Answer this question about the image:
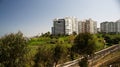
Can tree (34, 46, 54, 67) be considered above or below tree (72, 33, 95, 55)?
below

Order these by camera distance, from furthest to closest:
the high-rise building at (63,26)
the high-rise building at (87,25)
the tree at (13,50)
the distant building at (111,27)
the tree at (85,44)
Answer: the distant building at (111,27) → the high-rise building at (87,25) → the high-rise building at (63,26) → the tree at (85,44) → the tree at (13,50)

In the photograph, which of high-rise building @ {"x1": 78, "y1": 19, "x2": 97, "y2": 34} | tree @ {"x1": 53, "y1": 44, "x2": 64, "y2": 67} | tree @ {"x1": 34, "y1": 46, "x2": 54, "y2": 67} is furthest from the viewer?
high-rise building @ {"x1": 78, "y1": 19, "x2": 97, "y2": 34}

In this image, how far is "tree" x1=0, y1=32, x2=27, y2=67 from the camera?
41.5 feet

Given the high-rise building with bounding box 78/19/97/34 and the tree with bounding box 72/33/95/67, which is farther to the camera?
the high-rise building with bounding box 78/19/97/34

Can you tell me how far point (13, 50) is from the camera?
12.9 m

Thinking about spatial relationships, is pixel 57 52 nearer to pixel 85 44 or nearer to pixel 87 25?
pixel 85 44

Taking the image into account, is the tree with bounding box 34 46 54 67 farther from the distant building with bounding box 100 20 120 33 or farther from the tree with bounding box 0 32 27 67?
the distant building with bounding box 100 20 120 33

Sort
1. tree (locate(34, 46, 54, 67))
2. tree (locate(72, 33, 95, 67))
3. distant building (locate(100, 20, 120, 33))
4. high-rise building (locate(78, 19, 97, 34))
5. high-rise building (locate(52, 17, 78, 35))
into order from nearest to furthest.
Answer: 1. tree (locate(34, 46, 54, 67))
2. tree (locate(72, 33, 95, 67))
3. high-rise building (locate(52, 17, 78, 35))
4. high-rise building (locate(78, 19, 97, 34))
5. distant building (locate(100, 20, 120, 33))

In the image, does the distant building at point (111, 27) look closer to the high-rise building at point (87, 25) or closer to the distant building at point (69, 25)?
the distant building at point (69, 25)

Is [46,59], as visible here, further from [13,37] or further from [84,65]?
[13,37]

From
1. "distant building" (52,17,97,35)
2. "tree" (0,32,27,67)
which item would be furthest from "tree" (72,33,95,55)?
"distant building" (52,17,97,35)

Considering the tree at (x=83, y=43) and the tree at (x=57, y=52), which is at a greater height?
the tree at (x=83, y=43)

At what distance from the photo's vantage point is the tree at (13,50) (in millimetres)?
12647

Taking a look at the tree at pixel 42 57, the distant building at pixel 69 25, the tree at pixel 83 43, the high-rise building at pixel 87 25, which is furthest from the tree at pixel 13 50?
the high-rise building at pixel 87 25
